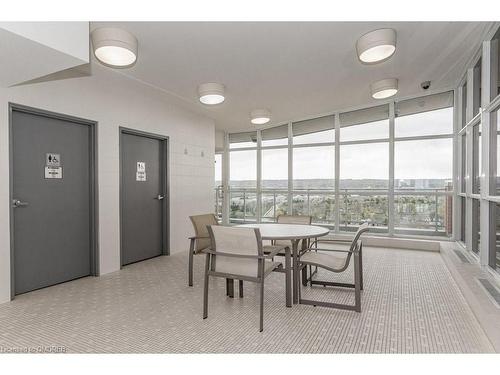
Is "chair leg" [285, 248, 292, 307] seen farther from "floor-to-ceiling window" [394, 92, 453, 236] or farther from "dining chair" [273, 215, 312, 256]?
"floor-to-ceiling window" [394, 92, 453, 236]

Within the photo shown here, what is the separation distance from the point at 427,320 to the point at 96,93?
4.49 meters

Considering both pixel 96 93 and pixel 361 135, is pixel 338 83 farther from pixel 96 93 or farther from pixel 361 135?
pixel 96 93

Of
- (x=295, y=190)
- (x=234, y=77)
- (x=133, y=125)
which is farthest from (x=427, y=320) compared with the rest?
(x=295, y=190)

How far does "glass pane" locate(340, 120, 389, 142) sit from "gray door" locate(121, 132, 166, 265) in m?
3.81

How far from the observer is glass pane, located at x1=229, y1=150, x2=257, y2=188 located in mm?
7914

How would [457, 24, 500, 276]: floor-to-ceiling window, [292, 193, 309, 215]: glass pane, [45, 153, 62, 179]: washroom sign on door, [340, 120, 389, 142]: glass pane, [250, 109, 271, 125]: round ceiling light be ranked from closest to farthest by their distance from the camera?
[457, 24, 500, 276]: floor-to-ceiling window, [45, 153, 62, 179]: washroom sign on door, [250, 109, 271, 125]: round ceiling light, [340, 120, 389, 142]: glass pane, [292, 193, 309, 215]: glass pane

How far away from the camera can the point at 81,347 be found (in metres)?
2.28

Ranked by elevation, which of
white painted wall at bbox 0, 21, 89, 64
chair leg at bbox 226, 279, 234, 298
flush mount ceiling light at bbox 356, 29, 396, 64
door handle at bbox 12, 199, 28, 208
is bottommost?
chair leg at bbox 226, 279, 234, 298

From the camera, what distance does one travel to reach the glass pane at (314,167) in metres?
6.85

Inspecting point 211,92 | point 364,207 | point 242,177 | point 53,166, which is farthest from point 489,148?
point 242,177

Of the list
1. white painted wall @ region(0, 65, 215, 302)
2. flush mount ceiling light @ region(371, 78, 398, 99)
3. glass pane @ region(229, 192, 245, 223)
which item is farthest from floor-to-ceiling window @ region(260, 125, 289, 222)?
flush mount ceiling light @ region(371, 78, 398, 99)

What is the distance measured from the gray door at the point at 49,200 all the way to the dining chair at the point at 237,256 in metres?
2.12

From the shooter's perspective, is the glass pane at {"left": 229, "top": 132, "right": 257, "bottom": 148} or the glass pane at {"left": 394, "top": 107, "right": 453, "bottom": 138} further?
the glass pane at {"left": 229, "top": 132, "right": 257, "bottom": 148}

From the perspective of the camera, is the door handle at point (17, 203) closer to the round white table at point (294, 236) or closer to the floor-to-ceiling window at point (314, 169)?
the round white table at point (294, 236)
